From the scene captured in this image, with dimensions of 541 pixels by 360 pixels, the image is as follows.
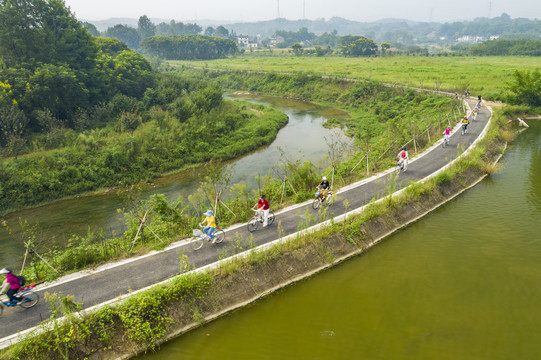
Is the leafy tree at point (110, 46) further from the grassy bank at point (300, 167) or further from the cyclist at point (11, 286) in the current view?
the cyclist at point (11, 286)

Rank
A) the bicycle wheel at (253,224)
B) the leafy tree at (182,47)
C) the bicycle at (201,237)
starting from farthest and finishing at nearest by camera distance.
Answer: the leafy tree at (182,47)
the bicycle wheel at (253,224)
the bicycle at (201,237)

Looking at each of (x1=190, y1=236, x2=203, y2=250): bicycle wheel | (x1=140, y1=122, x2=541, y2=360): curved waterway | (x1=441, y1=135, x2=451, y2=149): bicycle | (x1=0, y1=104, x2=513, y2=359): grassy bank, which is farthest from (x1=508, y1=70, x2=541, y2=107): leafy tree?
(x1=190, y1=236, x2=203, y2=250): bicycle wheel

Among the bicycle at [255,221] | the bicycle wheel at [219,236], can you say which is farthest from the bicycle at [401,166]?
the bicycle wheel at [219,236]

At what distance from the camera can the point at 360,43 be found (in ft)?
479

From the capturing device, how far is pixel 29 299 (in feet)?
40.1

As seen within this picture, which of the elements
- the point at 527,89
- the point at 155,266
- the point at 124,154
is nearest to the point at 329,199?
the point at 155,266

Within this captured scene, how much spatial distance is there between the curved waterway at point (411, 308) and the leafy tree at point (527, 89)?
36.4 meters

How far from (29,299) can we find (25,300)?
4.8 inches

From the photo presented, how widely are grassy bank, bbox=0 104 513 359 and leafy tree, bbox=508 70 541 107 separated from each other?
3780cm

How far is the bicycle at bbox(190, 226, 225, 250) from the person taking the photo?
15502 millimetres

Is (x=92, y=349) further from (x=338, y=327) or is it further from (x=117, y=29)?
(x=117, y=29)

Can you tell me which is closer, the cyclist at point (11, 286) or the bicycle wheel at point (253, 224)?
the cyclist at point (11, 286)

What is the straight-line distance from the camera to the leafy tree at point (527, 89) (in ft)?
148

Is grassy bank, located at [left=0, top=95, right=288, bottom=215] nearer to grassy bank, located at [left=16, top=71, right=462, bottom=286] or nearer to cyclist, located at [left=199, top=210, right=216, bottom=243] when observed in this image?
grassy bank, located at [left=16, top=71, right=462, bottom=286]
